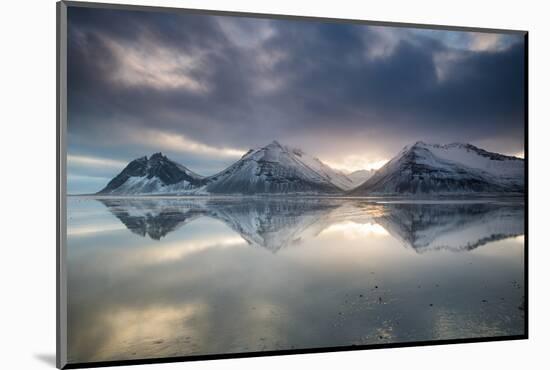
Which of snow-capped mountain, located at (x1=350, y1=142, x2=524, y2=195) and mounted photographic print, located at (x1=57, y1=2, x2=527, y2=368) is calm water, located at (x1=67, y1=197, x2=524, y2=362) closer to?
mounted photographic print, located at (x1=57, y1=2, x2=527, y2=368)

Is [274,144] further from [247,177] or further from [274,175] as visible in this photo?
[247,177]

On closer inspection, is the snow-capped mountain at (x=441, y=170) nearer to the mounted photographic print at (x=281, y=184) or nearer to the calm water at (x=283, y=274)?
the mounted photographic print at (x=281, y=184)

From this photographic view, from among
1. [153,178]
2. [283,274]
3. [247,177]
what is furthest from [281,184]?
[153,178]

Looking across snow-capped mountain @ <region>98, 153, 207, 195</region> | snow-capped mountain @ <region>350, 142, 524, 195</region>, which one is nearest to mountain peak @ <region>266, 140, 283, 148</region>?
snow-capped mountain @ <region>98, 153, 207, 195</region>

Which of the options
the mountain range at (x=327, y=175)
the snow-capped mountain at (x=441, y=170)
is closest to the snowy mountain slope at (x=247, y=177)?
the mountain range at (x=327, y=175)

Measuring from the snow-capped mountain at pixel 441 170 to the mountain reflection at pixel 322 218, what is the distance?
15 centimetres

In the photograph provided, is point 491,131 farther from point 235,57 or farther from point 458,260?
point 235,57

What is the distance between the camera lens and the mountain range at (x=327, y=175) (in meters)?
4.00

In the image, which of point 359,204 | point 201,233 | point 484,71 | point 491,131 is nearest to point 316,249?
point 359,204

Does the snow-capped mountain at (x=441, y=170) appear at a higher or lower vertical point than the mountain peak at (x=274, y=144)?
lower

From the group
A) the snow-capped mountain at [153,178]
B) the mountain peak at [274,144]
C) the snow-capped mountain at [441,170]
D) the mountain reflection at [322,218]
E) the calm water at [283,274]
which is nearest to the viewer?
the calm water at [283,274]

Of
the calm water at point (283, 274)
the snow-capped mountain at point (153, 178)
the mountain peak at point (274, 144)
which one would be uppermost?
the mountain peak at point (274, 144)

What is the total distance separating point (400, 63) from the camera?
14.4 feet

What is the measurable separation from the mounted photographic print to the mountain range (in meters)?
0.02
